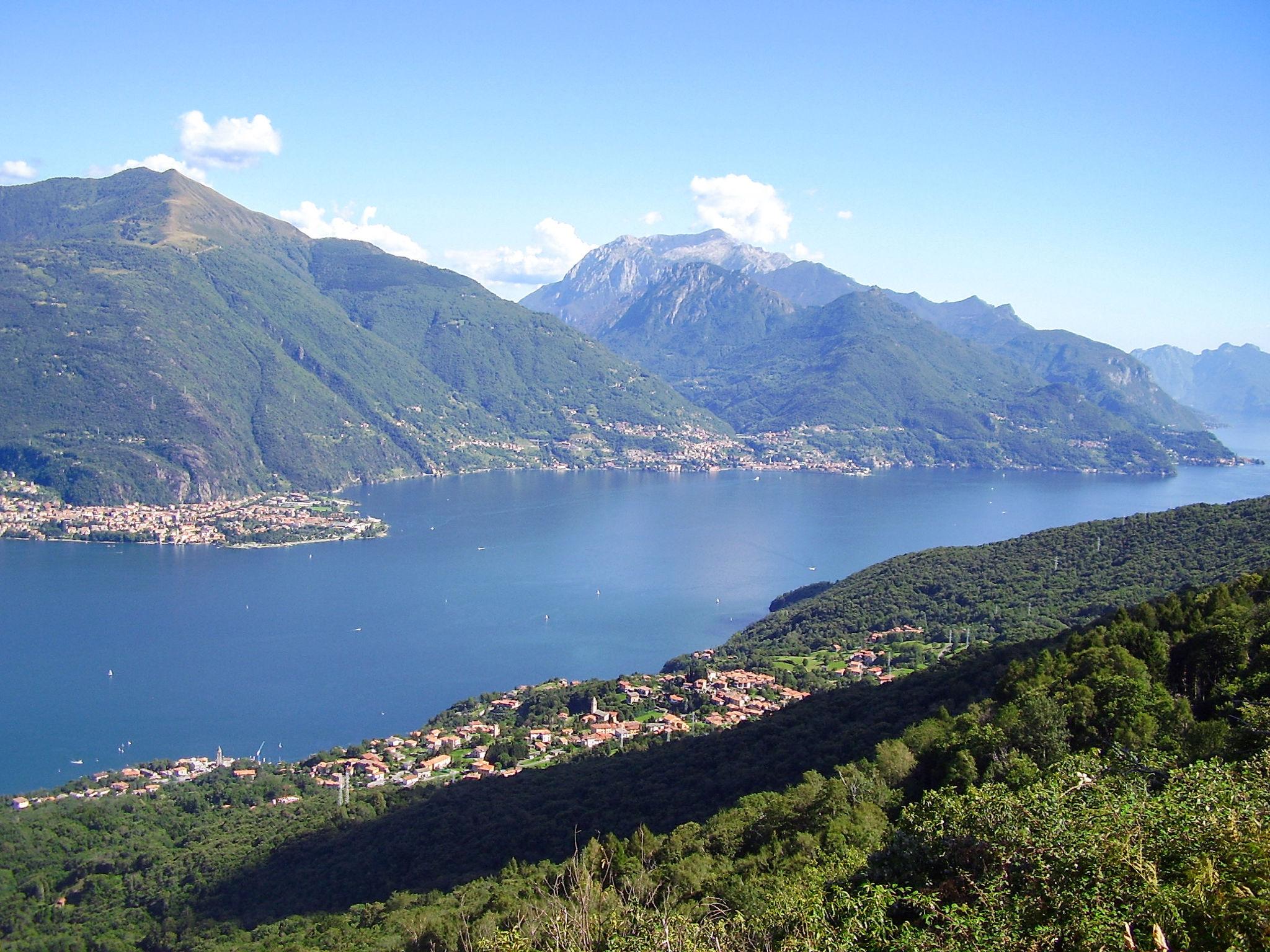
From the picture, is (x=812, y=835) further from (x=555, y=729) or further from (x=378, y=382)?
(x=378, y=382)

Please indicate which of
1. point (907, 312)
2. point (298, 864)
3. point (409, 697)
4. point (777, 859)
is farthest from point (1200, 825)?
point (907, 312)

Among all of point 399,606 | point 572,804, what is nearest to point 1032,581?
point 572,804

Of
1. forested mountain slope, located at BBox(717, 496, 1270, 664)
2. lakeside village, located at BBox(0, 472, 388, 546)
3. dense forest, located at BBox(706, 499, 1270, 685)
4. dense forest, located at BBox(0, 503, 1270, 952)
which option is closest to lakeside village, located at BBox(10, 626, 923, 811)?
dense forest, located at BBox(0, 503, 1270, 952)

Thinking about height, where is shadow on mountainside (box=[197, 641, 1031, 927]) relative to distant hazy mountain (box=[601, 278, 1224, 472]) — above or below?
below

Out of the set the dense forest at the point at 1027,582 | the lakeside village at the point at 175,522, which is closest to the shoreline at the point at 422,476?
the lakeside village at the point at 175,522

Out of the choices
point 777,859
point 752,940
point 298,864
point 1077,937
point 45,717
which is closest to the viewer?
point 1077,937

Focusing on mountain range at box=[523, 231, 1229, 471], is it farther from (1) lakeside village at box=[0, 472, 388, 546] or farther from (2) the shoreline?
(1) lakeside village at box=[0, 472, 388, 546]

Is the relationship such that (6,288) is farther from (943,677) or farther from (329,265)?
(943,677)
